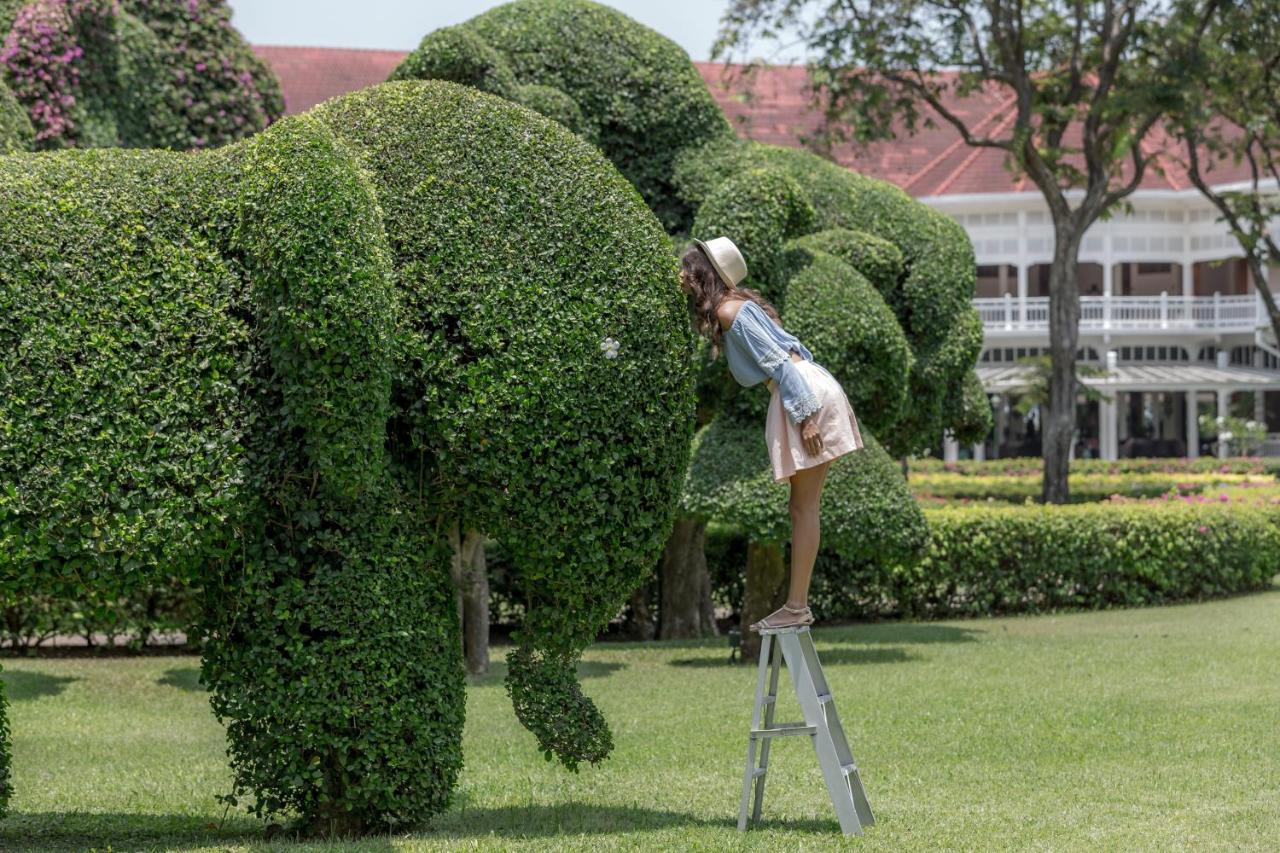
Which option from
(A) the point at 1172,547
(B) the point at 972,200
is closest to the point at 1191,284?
(B) the point at 972,200

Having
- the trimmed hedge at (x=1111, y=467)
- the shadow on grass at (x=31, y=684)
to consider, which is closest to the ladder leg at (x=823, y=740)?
the shadow on grass at (x=31, y=684)

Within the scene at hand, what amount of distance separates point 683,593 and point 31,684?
6.14m

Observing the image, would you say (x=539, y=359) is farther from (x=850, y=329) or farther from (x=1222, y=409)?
(x=1222, y=409)

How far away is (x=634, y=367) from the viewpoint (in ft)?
20.2

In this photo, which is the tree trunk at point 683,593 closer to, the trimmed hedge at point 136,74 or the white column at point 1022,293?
the trimmed hedge at point 136,74

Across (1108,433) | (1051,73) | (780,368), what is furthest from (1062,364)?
(1108,433)

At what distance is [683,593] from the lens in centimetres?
1555

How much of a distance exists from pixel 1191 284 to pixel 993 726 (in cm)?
3217

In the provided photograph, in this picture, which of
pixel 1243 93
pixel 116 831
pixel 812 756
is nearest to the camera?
pixel 116 831

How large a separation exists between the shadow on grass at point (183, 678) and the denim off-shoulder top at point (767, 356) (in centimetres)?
733

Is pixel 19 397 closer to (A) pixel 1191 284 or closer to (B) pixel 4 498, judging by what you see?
(B) pixel 4 498

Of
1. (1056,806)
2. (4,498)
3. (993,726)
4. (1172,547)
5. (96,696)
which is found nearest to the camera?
(4,498)

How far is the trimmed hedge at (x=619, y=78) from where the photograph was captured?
12.4m

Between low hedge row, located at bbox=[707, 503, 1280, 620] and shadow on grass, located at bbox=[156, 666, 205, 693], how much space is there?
227 inches
